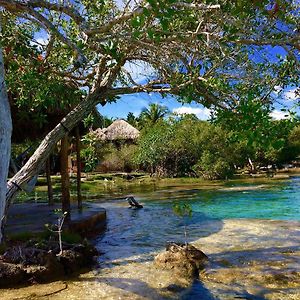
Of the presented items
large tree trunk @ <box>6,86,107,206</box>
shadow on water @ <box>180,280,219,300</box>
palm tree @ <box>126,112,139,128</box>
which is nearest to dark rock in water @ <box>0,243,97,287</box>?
large tree trunk @ <box>6,86,107,206</box>

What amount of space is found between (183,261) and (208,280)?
Answer: 62 centimetres

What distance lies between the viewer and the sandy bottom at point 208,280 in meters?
5.91

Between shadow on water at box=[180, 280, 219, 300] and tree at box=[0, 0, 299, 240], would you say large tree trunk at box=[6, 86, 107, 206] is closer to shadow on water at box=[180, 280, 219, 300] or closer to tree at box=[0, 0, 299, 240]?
tree at box=[0, 0, 299, 240]

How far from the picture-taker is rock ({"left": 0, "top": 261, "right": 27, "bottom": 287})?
20.5 ft

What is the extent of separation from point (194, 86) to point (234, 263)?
3.35 meters

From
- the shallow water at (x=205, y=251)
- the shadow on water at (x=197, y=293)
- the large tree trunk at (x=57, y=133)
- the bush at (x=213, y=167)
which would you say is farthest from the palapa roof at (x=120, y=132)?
the shadow on water at (x=197, y=293)

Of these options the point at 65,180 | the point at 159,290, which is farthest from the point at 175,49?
the point at 65,180

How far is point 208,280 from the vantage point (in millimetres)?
6531

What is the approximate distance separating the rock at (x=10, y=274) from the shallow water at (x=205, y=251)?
22 cm

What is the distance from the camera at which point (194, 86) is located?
5.98 metres

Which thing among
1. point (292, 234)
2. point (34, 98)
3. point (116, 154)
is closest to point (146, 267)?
point (34, 98)

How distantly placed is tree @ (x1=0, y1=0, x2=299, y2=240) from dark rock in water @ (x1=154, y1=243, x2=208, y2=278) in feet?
8.69

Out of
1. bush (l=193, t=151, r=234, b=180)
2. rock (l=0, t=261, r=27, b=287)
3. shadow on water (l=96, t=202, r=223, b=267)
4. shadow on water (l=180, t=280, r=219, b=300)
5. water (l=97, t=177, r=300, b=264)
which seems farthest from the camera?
bush (l=193, t=151, r=234, b=180)

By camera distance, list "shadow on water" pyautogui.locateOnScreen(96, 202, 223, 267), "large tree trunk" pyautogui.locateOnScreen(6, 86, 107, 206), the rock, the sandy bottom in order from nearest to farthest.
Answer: "large tree trunk" pyautogui.locateOnScreen(6, 86, 107, 206) → the sandy bottom → the rock → "shadow on water" pyautogui.locateOnScreen(96, 202, 223, 267)
